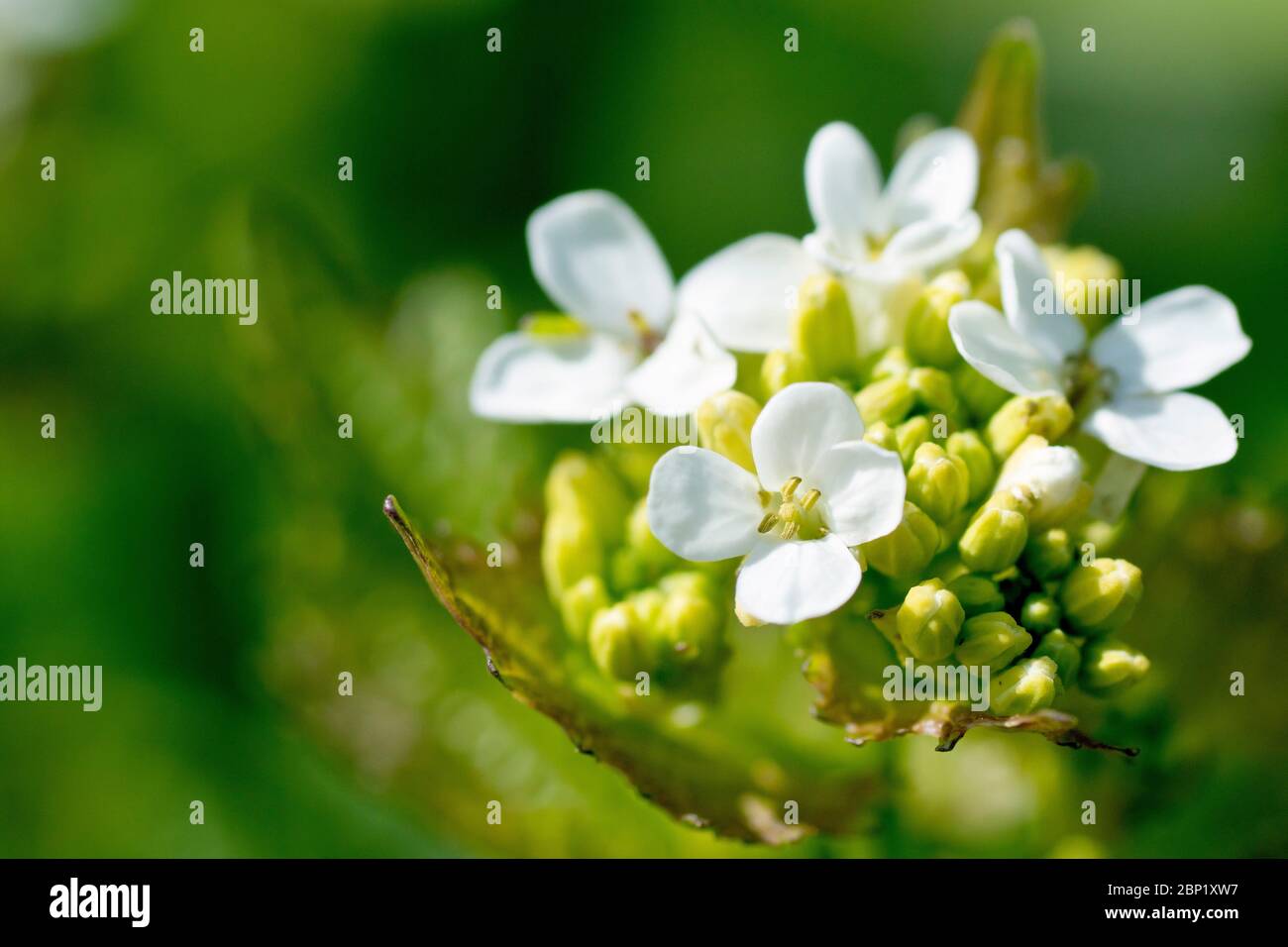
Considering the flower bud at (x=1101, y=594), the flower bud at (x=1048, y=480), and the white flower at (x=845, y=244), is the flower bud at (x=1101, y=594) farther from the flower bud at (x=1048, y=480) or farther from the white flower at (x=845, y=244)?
the white flower at (x=845, y=244)

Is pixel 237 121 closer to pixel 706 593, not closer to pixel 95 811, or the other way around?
pixel 95 811

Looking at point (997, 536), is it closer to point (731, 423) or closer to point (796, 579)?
point (796, 579)

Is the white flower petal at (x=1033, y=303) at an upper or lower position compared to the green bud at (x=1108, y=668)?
upper

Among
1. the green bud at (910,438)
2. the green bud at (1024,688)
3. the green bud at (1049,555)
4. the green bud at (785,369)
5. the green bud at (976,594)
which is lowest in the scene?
the green bud at (1024,688)

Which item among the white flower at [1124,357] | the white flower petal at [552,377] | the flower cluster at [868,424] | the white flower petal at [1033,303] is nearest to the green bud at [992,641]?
the flower cluster at [868,424]

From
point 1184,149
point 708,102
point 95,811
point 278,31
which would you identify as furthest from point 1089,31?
point 95,811

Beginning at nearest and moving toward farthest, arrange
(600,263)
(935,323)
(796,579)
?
(796,579) → (935,323) → (600,263)

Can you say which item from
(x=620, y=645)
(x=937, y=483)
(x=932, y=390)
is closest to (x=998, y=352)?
(x=932, y=390)

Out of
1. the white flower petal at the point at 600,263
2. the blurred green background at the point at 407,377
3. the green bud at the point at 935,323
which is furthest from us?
the blurred green background at the point at 407,377
